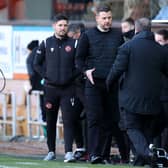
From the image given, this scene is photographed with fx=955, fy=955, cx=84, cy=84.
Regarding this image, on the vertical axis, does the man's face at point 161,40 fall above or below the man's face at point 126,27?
below

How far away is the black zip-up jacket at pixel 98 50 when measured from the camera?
1245cm

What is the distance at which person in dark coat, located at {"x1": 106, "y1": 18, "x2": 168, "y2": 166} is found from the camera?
37.7ft

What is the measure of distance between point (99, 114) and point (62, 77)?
811 millimetres

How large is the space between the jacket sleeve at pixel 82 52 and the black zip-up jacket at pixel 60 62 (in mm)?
447

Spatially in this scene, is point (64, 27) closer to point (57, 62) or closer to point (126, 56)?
point (57, 62)

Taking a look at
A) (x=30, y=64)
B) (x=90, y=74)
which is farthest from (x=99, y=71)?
(x=30, y=64)

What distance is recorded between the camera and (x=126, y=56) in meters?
11.5

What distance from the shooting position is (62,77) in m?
13.0

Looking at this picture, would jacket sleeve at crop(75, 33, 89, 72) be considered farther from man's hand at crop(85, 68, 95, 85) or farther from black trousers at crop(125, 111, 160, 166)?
black trousers at crop(125, 111, 160, 166)

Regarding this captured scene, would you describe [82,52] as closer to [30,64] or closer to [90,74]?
[90,74]

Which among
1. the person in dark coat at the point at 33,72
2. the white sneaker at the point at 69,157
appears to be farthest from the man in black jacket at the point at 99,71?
the person in dark coat at the point at 33,72

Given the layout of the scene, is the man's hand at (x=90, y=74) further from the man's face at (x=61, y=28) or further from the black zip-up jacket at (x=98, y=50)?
the man's face at (x=61, y=28)

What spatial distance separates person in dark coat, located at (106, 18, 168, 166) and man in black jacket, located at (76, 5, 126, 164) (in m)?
0.82

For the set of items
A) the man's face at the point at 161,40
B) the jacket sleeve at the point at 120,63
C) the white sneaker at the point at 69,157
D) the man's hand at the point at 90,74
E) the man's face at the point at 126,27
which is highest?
the man's face at the point at 126,27
